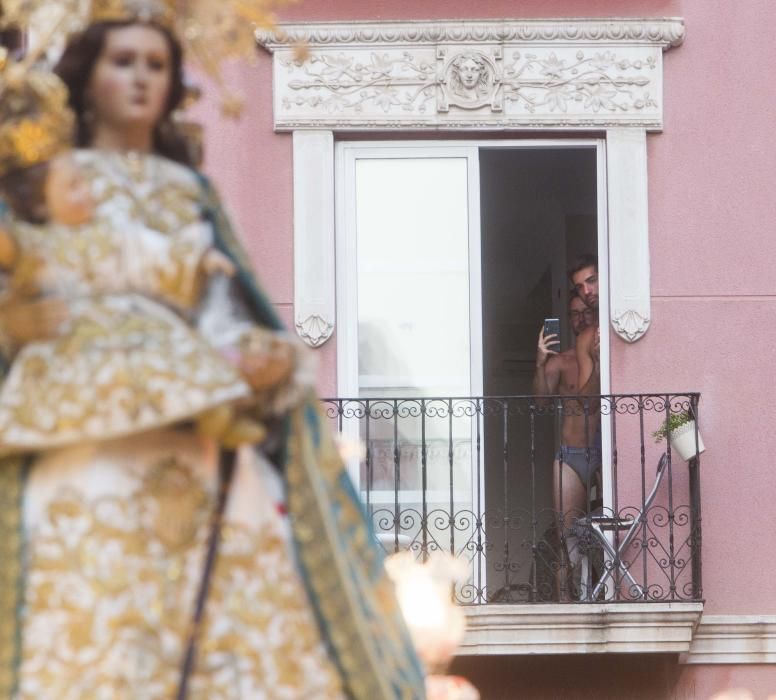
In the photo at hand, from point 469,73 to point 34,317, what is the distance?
26.4ft

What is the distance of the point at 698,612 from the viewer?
1277 cm

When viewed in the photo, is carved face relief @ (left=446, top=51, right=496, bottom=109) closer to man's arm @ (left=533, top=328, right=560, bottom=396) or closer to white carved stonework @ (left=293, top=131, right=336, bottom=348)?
white carved stonework @ (left=293, top=131, right=336, bottom=348)

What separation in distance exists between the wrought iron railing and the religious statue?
23.5ft

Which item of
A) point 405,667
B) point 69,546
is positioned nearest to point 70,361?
point 69,546

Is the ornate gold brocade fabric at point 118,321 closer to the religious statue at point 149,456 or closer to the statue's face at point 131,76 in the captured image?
the religious statue at point 149,456

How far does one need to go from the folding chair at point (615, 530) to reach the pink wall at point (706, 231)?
515mm

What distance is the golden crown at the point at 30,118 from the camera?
5.58 meters

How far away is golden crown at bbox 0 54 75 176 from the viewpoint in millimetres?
5578

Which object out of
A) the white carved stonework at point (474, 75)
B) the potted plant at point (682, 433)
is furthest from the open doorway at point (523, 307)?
the potted plant at point (682, 433)

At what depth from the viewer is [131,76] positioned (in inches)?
223

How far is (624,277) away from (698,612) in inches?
77.7

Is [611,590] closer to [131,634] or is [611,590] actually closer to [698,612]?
[698,612]

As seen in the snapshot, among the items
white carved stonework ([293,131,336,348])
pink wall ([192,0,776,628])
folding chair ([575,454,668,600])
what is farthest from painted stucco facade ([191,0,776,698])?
folding chair ([575,454,668,600])

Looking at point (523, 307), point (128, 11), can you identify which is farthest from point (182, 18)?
point (523, 307)
